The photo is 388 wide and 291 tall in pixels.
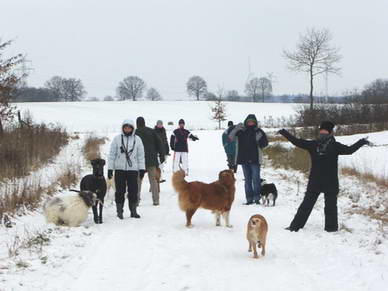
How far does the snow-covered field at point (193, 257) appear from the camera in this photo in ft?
18.3

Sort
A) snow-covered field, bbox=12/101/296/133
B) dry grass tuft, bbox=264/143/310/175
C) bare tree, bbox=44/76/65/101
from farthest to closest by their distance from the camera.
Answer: bare tree, bbox=44/76/65/101, snow-covered field, bbox=12/101/296/133, dry grass tuft, bbox=264/143/310/175

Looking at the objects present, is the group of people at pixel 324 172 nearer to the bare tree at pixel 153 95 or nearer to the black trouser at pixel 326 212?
the black trouser at pixel 326 212

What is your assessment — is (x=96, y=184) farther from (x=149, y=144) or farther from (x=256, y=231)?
(x=256, y=231)

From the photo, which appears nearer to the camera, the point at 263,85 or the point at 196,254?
the point at 196,254

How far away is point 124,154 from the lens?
380 inches

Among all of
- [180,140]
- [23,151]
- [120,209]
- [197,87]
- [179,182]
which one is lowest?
[120,209]

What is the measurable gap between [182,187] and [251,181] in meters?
3.41

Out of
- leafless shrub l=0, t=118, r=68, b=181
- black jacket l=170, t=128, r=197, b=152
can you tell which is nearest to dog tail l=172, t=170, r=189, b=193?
leafless shrub l=0, t=118, r=68, b=181

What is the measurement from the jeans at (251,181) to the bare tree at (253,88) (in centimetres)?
11258

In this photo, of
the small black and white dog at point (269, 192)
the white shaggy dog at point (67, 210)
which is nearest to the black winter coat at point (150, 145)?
the small black and white dog at point (269, 192)

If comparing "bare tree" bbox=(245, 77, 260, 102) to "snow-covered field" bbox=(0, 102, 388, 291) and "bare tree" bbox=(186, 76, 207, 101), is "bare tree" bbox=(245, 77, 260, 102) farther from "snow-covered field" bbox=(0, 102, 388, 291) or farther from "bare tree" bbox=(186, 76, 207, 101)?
"snow-covered field" bbox=(0, 102, 388, 291)

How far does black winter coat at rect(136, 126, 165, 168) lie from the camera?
11492 millimetres

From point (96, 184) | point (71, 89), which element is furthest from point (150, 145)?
point (71, 89)

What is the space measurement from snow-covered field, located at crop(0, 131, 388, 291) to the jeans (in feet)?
4.32
